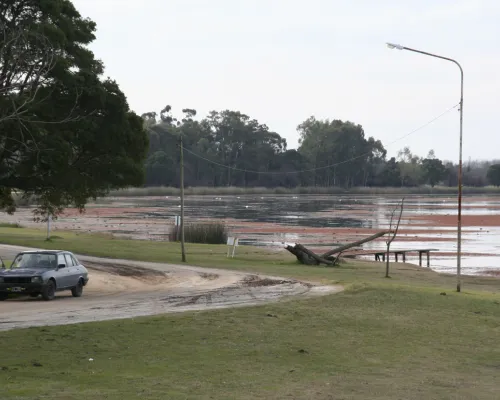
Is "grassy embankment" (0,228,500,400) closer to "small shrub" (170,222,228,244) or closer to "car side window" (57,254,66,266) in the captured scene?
"car side window" (57,254,66,266)

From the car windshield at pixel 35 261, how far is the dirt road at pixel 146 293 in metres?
1.08

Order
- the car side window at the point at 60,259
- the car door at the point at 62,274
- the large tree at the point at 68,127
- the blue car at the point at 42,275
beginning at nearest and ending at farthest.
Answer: the blue car at the point at 42,275 → the car door at the point at 62,274 → the car side window at the point at 60,259 → the large tree at the point at 68,127

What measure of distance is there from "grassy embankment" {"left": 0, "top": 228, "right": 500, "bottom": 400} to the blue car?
5872mm

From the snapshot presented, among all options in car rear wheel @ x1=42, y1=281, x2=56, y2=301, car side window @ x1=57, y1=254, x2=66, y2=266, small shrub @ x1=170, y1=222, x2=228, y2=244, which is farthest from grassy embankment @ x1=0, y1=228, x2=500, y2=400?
small shrub @ x1=170, y1=222, x2=228, y2=244

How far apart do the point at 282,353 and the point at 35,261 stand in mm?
12385

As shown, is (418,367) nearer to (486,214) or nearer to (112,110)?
(112,110)

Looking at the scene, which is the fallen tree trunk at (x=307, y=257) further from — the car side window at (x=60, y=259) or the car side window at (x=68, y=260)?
the car side window at (x=60, y=259)

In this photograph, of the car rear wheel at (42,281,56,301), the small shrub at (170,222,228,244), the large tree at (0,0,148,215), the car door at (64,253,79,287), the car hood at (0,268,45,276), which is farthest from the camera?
the small shrub at (170,222,228,244)

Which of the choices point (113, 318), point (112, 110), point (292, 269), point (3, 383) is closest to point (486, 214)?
point (292, 269)

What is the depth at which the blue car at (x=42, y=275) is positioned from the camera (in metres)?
27.0

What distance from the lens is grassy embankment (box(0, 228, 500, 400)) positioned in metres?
14.4

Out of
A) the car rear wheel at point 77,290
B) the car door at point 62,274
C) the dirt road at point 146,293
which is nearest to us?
the dirt road at point 146,293

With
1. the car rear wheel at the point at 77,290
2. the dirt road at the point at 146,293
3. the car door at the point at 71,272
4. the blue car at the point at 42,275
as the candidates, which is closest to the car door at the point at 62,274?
the blue car at the point at 42,275

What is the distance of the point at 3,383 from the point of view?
13969 mm
